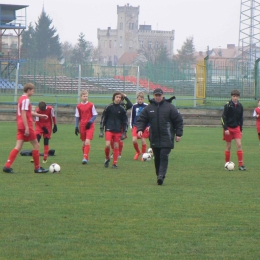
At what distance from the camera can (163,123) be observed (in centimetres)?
1194

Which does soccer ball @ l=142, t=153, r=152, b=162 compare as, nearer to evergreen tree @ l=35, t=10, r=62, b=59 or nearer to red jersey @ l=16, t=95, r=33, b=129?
red jersey @ l=16, t=95, r=33, b=129

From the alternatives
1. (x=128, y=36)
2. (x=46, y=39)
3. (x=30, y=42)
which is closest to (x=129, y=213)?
(x=30, y=42)

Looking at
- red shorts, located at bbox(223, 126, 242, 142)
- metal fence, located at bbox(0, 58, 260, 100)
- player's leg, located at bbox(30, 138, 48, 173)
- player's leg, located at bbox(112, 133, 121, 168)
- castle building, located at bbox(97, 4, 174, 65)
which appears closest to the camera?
player's leg, located at bbox(30, 138, 48, 173)

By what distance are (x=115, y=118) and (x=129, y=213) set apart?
257 inches

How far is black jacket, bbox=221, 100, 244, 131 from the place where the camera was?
48.3 feet

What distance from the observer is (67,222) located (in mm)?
8375

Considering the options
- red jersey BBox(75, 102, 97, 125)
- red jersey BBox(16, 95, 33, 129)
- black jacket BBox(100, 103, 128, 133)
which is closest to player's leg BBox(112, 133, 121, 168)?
black jacket BBox(100, 103, 128, 133)

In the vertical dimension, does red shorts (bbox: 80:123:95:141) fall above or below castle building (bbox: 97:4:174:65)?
below

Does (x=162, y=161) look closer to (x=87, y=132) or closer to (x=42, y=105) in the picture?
(x=87, y=132)

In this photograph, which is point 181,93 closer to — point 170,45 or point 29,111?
point 29,111

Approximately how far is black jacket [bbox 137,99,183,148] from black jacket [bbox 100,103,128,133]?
3.40 m

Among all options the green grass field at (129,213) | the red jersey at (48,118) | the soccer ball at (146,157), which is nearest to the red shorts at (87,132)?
the green grass field at (129,213)

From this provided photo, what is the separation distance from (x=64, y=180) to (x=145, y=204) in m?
3.35

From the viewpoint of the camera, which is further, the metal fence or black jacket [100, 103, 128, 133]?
the metal fence
